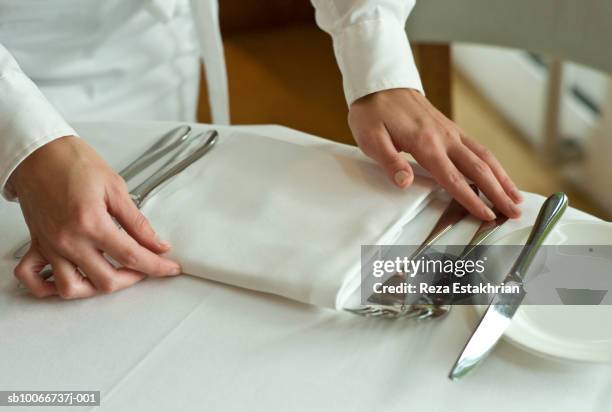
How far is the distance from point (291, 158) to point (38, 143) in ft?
0.85

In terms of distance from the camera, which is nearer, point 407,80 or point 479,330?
point 479,330

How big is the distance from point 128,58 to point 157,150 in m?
0.39

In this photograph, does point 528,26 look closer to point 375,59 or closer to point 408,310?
point 375,59

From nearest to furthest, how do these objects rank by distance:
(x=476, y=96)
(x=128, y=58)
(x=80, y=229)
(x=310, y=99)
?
(x=80, y=229)
(x=128, y=58)
(x=310, y=99)
(x=476, y=96)

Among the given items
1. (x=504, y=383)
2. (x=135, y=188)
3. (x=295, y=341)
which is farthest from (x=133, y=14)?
(x=504, y=383)

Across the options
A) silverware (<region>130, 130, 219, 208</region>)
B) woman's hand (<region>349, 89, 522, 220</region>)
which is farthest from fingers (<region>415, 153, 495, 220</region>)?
silverware (<region>130, 130, 219, 208</region>)

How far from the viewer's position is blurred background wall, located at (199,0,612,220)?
78.9 inches

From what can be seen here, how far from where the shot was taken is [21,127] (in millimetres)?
729

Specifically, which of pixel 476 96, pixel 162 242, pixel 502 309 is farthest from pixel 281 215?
pixel 476 96

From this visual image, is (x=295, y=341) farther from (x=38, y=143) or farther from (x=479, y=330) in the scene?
(x=38, y=143)

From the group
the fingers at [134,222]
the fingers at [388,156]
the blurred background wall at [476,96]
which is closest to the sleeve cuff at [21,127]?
the fingers at [134,222]

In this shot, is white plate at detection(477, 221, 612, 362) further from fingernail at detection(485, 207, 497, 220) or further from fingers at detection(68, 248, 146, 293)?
fingers at detection(68, 248, 146, 293)

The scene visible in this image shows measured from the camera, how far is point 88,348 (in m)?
0.58

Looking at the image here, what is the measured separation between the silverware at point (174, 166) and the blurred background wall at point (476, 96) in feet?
4.12
